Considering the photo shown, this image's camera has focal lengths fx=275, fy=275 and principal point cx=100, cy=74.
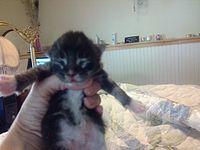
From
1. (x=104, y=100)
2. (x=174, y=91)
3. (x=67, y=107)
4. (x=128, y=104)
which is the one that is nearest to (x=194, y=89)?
(x=174, y=91)

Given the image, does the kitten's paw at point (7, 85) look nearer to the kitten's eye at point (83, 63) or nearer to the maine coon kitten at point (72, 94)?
the maine coon kitten at point (72, 94)

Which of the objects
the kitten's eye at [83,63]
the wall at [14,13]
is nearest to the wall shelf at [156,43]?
the wall at [14,13]

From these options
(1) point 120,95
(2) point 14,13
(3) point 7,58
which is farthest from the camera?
(2) point 14,13

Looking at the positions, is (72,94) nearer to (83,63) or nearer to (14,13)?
(83,63)

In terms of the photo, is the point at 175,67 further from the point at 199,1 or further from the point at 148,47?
the point at 199,1

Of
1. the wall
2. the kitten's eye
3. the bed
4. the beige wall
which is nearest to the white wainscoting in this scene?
the beige wall

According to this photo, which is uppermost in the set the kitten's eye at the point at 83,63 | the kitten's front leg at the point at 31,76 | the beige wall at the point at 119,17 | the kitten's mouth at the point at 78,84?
the beige wall at the point at 119,17

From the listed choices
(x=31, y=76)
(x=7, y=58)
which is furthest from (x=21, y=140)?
(x=7, y=58)

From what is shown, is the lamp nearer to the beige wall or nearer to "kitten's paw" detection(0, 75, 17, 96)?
"kitten's paw" detection(0, 75, 17, 96)
